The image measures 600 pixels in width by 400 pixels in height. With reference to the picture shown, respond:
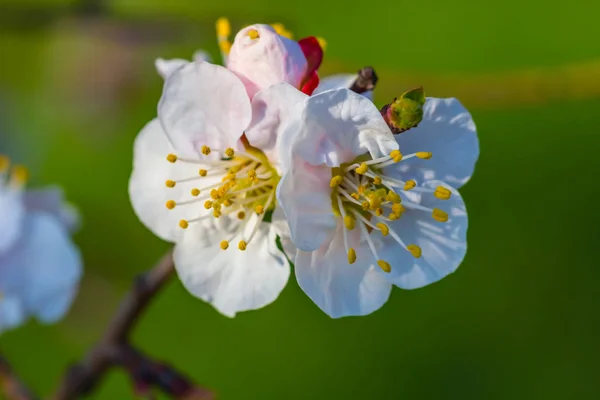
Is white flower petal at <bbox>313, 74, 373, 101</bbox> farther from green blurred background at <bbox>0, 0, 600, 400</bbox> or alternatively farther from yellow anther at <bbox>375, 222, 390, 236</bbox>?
green blurred background at <bbox>0, 0, 600, 400</bbox>

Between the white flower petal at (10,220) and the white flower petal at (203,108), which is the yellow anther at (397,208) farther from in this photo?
the white flower petal at (10,220)

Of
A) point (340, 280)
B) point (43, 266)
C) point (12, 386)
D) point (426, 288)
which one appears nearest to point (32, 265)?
point (43, 266)

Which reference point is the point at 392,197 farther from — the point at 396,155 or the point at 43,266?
the point at 43,266

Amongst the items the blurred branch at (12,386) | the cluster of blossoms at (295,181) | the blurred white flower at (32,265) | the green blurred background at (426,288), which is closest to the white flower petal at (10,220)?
the blurred white flower at (32,265)

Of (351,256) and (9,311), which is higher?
(351,256)

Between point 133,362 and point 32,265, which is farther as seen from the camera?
point 32,265

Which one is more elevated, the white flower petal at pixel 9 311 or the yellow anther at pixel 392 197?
the yellow anther at pixel 392 197

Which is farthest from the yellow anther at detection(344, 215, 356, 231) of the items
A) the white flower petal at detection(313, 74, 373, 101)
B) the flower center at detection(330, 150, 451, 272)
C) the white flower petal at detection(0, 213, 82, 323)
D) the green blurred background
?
the green blurred background
